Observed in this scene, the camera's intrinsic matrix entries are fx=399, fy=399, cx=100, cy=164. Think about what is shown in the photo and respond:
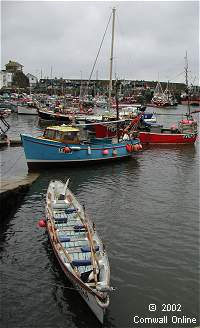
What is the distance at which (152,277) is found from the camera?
14.7 meters

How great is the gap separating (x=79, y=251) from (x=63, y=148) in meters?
17.1

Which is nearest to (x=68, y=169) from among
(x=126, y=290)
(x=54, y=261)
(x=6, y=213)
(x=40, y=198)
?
(x=40, y=198)

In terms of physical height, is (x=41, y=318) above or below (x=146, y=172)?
below

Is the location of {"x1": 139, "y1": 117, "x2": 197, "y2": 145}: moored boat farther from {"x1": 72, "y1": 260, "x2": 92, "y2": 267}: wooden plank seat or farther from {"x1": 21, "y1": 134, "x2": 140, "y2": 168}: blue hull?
{"x1": 72, "y1": 260, "x2": 92, "y2": 267}: wooden plank seat

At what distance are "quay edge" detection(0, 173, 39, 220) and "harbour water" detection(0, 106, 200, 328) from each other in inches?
17.1

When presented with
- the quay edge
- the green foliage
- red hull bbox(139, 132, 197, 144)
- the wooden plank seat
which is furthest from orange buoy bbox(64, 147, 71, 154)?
the green foliage

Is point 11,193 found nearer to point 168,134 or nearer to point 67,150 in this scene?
point 67,150

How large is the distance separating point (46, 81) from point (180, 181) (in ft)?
500

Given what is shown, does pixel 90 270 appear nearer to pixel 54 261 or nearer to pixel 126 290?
pixel 126 290

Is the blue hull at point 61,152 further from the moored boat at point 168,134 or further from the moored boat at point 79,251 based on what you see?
the moored boat at point 168,134

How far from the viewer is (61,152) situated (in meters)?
30.9

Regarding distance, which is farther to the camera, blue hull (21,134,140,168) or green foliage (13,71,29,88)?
green foliage (13,71,29,88)

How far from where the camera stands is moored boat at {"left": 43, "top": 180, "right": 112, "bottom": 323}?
1155 cm

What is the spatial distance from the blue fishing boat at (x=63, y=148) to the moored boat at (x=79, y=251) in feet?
35.5
